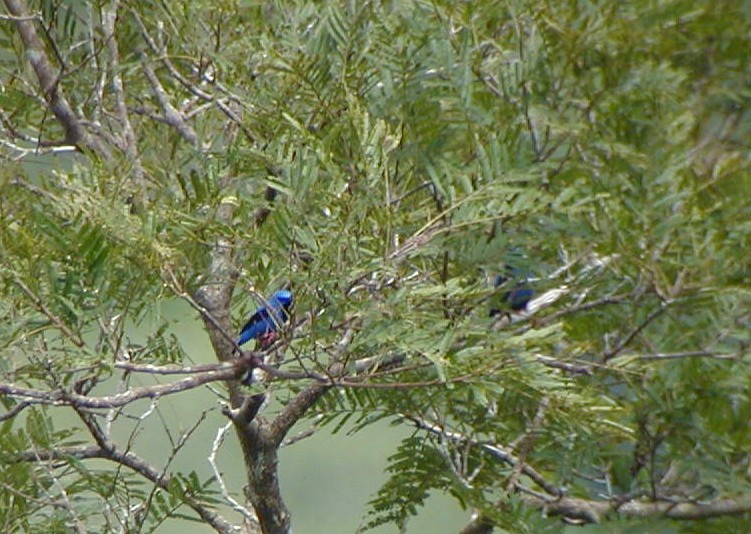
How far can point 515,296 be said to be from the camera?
113 centimetres

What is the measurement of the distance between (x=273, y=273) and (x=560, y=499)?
21.7 inches

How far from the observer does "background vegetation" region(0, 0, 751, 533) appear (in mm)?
919

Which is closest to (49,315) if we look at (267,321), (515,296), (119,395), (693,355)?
(119,395)

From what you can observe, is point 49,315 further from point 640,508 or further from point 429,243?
point 640,508

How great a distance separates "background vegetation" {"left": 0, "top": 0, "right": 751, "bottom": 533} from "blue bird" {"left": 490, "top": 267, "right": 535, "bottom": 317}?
2 centimetres

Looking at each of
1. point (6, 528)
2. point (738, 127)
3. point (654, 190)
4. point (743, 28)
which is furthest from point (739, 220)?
point (6, 528)

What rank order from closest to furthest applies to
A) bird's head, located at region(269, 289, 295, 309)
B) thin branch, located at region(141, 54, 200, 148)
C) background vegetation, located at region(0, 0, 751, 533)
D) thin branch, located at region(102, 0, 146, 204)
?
background vegetation, located at region(0, 0, 751, 533) < bird's head, located at region(269, 289, 295, 309) < thin branch, located at region(102, 0, 146, 204) < thin branch, located at region(141, 54, 200, 148)

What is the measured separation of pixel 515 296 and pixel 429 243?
0.21 metres

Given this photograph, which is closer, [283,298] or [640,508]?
[283,298]

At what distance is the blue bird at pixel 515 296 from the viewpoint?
3.55ft

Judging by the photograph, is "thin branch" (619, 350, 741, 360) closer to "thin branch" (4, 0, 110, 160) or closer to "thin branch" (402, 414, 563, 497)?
"thin branch" (402, 414, 563, 497)

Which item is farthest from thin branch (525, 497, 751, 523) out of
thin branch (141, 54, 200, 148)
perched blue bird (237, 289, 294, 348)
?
thin branch (141, 54, 200, 148)

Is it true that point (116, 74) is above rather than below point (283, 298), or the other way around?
above

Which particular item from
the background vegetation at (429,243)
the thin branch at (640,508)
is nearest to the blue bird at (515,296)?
the background vegetation at (429,243)
